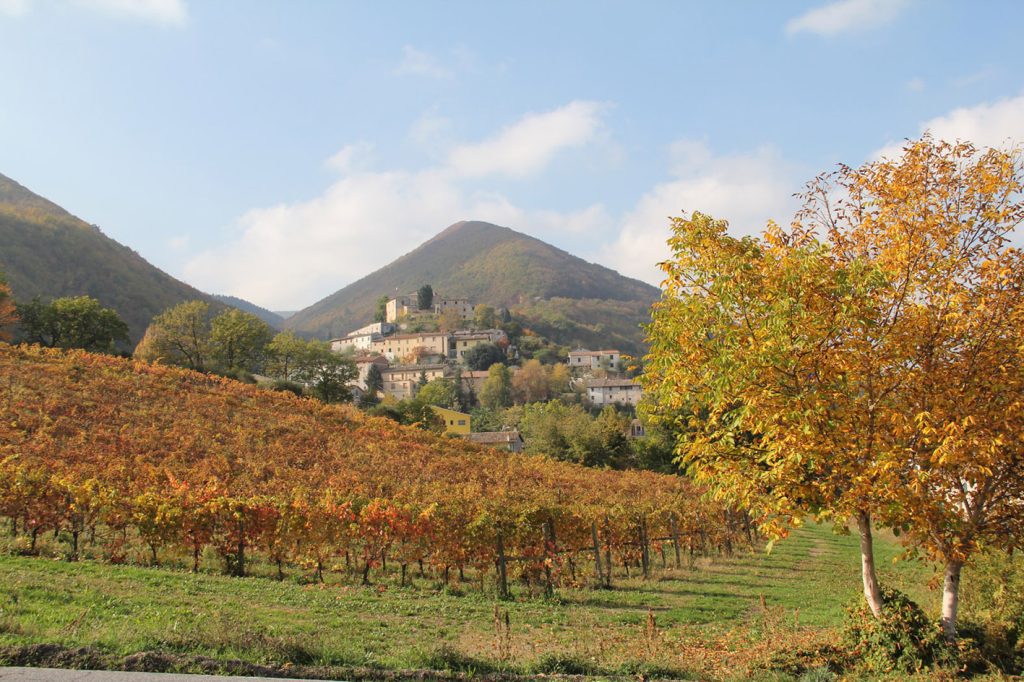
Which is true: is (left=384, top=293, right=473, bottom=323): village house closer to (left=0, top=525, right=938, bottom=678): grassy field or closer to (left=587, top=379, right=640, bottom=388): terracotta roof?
(left=587, top=379, right=640, bottom=388): terracotta roof

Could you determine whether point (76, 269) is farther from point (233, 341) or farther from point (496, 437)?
point (496, 437)

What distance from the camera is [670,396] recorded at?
26.4 ft

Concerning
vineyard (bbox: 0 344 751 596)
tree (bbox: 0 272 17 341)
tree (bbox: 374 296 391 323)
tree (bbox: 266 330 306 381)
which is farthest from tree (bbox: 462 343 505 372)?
vineyard (bbox: 0 344 751 596)

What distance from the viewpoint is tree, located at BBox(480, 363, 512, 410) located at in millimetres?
103750

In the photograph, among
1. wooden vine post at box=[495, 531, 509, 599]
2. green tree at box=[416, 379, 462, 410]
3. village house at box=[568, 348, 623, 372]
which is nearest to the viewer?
wooden vine post at box=[495, 531, 509, 599]

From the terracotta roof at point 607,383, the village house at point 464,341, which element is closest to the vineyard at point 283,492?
the terracotta roof at point 607,383

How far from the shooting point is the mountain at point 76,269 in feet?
285

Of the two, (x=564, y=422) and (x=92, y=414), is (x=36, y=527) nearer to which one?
(x=92, y=414)

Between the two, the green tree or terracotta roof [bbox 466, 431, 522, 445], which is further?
the green tree

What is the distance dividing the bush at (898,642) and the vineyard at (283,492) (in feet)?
21.0

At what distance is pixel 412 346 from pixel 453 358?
11894mm

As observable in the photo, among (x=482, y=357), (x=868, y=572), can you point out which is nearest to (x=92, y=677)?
(x=868, y=572)

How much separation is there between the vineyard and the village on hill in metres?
43.6

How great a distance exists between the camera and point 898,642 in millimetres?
7410
